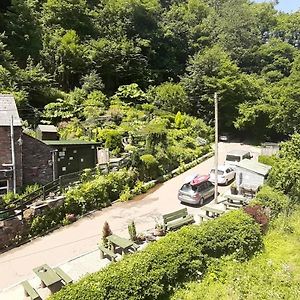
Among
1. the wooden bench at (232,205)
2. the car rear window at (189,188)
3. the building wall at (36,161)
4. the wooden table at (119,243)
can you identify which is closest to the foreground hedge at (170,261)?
the wooden table at (119,243)

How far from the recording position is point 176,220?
16.7 meters

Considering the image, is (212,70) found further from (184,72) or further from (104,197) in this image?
(104,197)

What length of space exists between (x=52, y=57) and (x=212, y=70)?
2154cm

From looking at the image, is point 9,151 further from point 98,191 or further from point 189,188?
point 189,188

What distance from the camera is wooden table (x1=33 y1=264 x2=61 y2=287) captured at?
35.5 feet

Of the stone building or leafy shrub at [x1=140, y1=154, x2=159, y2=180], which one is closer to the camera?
the stone building

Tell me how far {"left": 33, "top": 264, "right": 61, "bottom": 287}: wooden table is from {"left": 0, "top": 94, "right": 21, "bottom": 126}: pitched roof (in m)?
9.84

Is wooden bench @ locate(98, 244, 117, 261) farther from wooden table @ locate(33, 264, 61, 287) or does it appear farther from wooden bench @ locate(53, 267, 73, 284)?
wooden table @ locate(33, 264, 61, 287)

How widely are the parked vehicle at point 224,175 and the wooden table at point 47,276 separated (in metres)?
15.1

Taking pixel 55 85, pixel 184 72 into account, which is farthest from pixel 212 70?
pixel 55 85

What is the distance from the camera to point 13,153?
1852cm

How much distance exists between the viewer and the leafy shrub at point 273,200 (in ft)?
58.1

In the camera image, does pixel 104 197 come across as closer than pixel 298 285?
No

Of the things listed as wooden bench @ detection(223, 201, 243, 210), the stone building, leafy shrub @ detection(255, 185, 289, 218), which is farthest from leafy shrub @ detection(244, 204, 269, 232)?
the stone building
